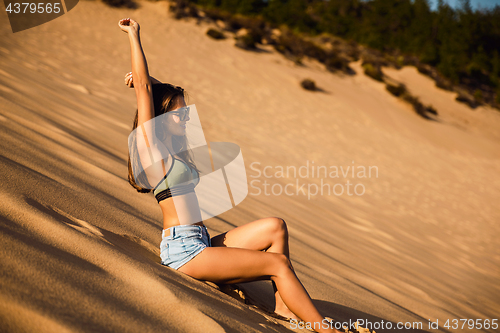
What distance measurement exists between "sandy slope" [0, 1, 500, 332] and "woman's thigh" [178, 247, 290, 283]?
86 mm

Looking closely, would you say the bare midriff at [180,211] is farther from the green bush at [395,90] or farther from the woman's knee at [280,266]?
the green bush at [395,90]

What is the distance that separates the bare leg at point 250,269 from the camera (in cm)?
142

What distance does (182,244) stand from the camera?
4.96 feet

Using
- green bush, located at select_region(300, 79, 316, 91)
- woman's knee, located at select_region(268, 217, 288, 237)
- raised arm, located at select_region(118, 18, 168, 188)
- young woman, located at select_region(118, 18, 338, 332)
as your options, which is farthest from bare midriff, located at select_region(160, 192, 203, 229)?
green bush, located at select_region(300, 79, 316, 91)

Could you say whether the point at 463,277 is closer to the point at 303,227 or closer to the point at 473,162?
the point at 303,227

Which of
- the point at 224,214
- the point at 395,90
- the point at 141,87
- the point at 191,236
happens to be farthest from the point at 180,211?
the point at 395,90

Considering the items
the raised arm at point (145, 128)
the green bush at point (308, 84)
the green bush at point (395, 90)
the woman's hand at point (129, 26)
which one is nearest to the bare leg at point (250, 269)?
the raised arm at point (145, 128)

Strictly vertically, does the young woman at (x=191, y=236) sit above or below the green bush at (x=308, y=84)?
above

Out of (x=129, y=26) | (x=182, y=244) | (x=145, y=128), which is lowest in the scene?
(x=182, y=244)

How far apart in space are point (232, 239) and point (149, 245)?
0.44 m

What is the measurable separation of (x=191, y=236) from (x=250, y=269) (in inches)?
11.9

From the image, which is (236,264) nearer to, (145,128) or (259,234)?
(259,234)

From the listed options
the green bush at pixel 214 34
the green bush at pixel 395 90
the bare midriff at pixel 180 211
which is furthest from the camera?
the green bush at pixel 395 90

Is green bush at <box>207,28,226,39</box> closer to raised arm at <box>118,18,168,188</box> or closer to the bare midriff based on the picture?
raised arm at <box>118,18,168,188</box>
